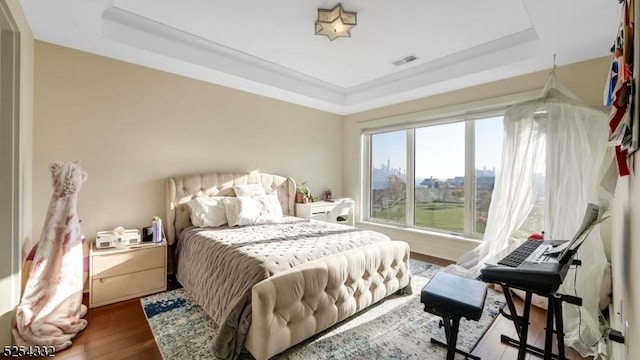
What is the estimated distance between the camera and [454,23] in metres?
2.55

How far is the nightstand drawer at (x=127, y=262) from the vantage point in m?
2.44

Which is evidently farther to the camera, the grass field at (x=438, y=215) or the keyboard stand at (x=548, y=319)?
the grass field at (x=438, y=215)

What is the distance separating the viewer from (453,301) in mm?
1609

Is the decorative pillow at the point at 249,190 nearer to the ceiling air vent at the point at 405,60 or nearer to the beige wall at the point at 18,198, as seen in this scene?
the beige wall at the point at 18,198

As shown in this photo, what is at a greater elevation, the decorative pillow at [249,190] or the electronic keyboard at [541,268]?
the decorative pillow at [249,190]

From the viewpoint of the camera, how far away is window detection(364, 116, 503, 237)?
3.63 meters

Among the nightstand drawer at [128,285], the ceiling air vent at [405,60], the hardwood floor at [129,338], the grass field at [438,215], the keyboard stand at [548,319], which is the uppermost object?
the ceiling air vent at [405,60]

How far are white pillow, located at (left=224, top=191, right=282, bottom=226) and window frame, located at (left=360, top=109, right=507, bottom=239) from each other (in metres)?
2.15

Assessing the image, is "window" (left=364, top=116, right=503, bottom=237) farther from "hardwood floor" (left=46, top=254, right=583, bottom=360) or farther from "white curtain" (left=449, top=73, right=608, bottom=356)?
"hardwood floor" (left=46, top=254, right=583, bottom=360)

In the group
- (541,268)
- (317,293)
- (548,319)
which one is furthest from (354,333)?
(541,268)

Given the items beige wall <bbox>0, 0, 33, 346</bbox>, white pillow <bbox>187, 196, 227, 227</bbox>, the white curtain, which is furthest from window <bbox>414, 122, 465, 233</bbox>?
beige wall <bbox>0, 0, 33, 346</bbox>

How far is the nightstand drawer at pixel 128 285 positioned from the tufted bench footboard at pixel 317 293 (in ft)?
4.93

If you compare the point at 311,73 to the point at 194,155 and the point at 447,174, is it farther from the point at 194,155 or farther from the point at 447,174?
the point at 447,174

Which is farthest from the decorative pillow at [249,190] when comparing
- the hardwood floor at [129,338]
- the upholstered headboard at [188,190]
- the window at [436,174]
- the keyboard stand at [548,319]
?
the keyboard stand at [548,319]
